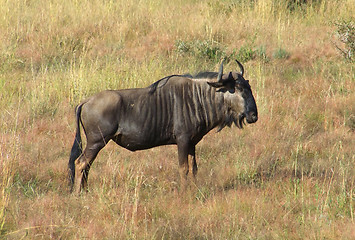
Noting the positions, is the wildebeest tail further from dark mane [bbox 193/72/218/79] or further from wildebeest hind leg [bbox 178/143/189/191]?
dark mane [bbox 193/72/218/79]

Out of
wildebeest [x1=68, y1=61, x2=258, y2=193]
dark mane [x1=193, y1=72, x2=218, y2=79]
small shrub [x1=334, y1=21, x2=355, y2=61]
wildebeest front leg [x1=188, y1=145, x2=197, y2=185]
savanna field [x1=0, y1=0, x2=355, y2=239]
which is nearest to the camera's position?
savanna field [x1=0, y1=0, x2=355, y2=239]

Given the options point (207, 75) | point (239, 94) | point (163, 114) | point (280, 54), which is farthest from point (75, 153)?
point (280, 54)

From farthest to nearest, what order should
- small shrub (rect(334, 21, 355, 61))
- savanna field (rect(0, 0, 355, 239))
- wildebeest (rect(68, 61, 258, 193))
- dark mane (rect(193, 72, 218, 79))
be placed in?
1. small shrub (rect(334, 21, 355, 61))
2. dark mane (rect(193, 72, 218, 79))
3. wildebeest (rect(68, 61, 258, 193))
4. savanna field (rect(0, 0, 355, 239))

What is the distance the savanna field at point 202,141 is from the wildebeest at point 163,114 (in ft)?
1.10

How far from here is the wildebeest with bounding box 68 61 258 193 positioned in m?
5.11

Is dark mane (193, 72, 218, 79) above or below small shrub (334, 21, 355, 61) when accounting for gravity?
above

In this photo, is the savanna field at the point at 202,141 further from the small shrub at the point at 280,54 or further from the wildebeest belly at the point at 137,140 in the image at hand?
the wildebeest belly at the point at 137,140

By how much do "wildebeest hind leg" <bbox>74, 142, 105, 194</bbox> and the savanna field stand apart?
207mm

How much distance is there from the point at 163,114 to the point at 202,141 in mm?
1719

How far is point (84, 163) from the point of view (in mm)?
5160

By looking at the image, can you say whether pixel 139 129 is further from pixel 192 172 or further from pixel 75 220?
pixel 75 220

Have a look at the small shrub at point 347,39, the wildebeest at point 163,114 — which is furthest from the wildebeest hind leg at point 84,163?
the small shrub at point 347,39

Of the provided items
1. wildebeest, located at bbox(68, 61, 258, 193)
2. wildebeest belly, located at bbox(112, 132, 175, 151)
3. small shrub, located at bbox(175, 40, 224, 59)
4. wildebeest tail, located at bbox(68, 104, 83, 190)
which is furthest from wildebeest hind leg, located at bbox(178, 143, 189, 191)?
small shrub, located at bbox(175, 40, 224, 59)

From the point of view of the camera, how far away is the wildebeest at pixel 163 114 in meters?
5.11
